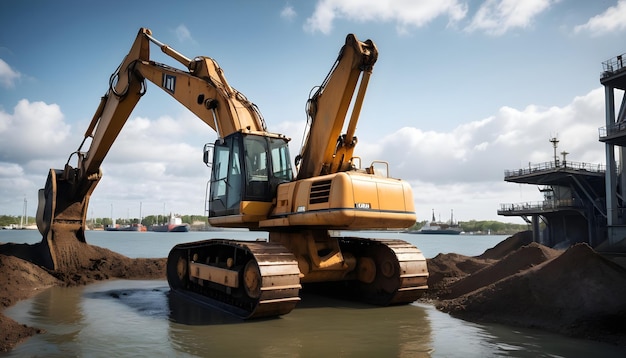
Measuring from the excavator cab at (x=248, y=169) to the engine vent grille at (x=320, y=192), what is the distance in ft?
4.39

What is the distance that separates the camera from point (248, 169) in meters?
9.80

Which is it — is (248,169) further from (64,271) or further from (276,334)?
(64,271)

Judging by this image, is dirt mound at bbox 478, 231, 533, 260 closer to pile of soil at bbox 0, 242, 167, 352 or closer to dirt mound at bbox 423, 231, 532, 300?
dirt mound at bbox 423, 231, 532, 300

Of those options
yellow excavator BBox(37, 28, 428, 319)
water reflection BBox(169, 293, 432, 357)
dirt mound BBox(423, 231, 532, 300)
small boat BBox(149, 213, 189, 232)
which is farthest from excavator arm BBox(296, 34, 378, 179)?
small boat BBox(149, 213, 189, 232)

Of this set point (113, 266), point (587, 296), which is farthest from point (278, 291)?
point (113, 266)

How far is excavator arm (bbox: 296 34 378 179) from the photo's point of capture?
959 cm

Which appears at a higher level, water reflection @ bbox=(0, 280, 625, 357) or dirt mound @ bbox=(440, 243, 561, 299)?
dirt mound @ bbox=(440, 243, 561, 299)

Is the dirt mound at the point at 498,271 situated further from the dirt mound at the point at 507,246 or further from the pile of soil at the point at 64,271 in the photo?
the dirt mound at the point at 507,246

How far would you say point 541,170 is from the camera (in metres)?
36.7

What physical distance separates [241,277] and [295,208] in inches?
67.4

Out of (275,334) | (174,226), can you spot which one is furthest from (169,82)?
(174,226)

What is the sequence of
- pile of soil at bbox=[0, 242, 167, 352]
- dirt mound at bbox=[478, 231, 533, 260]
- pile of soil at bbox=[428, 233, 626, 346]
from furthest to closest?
dirt mound at bbox=[478, 231, 533, 260] < pile of soil at bbox=[0, 242, 167, 352] < pile of soil at bbox=[428, 233, 626, 346]

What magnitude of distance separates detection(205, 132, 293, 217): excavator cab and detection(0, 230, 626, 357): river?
2.43 m

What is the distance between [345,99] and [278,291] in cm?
412
